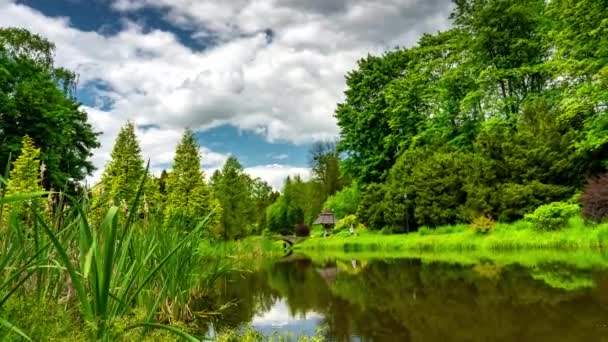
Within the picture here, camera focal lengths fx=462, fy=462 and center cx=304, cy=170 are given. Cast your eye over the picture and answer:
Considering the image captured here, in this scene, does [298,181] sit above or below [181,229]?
above

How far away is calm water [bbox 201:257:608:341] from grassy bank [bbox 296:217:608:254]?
5165 millimetres

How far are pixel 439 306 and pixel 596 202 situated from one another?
11.5m

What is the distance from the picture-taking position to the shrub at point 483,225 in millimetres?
19531

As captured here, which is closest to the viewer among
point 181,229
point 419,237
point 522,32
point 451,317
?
point 451,317

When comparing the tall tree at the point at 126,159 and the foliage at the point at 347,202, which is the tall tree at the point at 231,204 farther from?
the foliage at the point at 347,202

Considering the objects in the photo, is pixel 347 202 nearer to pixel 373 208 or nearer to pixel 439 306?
pixel 373 208

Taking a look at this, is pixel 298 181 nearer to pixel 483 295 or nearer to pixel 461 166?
pixel 461 166

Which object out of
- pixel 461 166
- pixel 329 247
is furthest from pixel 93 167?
pixel 461 166

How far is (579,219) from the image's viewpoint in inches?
644

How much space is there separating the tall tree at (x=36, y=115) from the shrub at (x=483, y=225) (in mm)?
18203

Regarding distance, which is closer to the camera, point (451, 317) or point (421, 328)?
point (421, 328)

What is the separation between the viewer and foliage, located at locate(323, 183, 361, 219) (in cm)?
3578

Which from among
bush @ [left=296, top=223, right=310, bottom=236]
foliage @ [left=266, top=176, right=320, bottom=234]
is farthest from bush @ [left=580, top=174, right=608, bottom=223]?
foliage @ [left=266, top=176, right=320, bottom=234]

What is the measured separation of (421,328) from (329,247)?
76.4 feet
